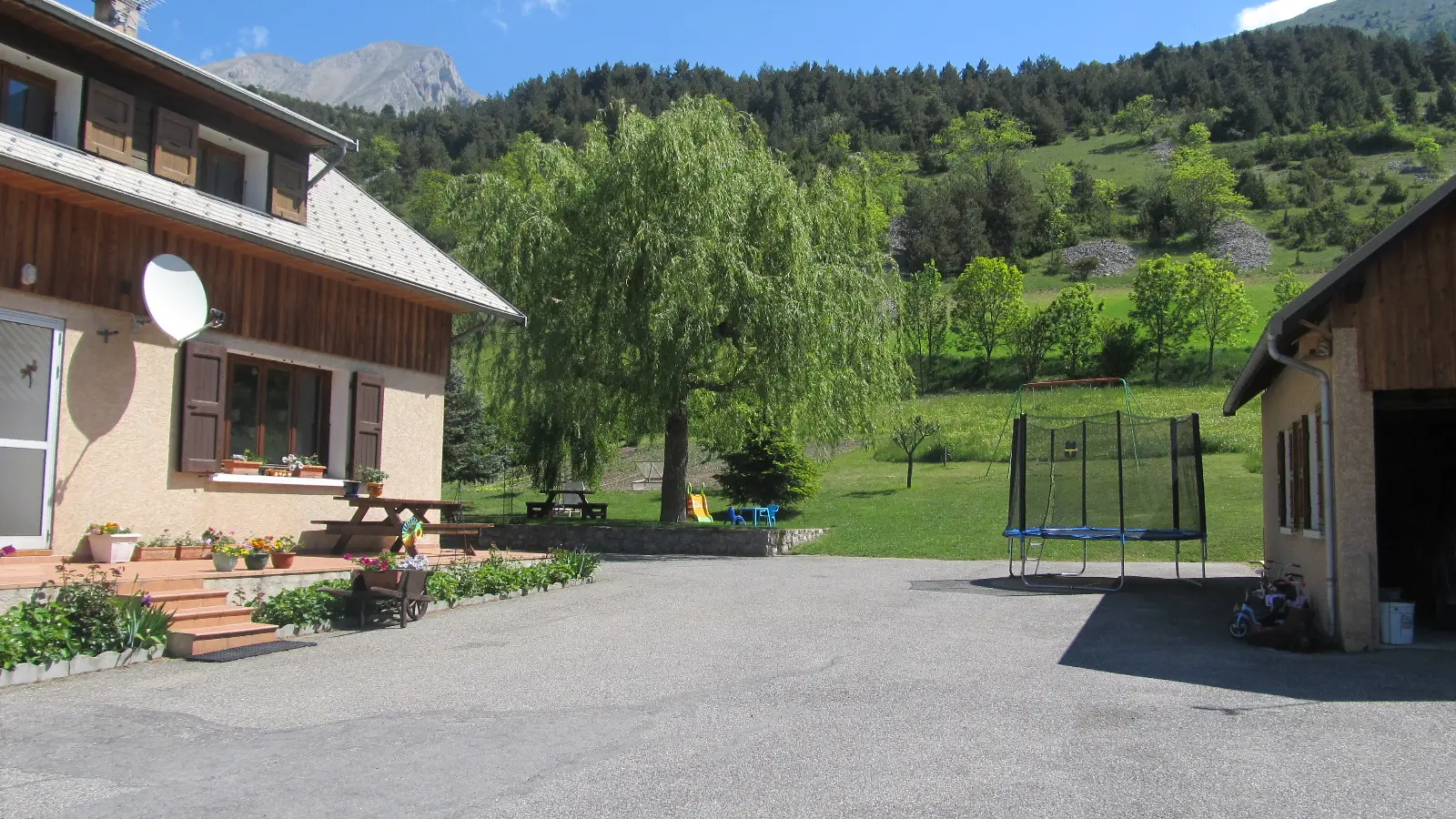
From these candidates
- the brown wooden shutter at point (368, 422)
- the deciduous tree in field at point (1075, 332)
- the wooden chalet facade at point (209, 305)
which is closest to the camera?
the wooden chalet facade at point (209, 305)

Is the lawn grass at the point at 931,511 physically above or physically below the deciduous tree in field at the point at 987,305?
below

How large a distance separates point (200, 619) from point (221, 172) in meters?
6.23

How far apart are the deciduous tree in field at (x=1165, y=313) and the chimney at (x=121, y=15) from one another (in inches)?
1766

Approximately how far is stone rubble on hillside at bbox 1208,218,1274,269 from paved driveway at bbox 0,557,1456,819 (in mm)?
70561

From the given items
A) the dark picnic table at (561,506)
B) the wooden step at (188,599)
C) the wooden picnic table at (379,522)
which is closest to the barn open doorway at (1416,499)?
the wooden picnic table at (379,522)

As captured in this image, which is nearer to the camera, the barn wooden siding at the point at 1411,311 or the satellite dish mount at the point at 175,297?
the barn wooden siding at the point at 1411,311

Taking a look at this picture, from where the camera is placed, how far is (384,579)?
31.8ft

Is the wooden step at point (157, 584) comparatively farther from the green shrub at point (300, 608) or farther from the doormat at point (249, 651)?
the doormat at point (249, 651)

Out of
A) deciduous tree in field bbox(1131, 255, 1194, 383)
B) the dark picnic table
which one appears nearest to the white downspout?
the dark picnic table

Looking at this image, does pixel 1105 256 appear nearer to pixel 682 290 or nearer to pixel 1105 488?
pixel 1105 488

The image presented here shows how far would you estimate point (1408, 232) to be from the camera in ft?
28.5

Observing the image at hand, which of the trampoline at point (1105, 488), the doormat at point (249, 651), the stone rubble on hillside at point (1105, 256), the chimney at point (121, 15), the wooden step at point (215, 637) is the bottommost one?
the doormat at point (249, 651)

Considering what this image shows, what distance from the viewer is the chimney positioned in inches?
498

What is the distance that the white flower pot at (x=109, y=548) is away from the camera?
952 centimetres
